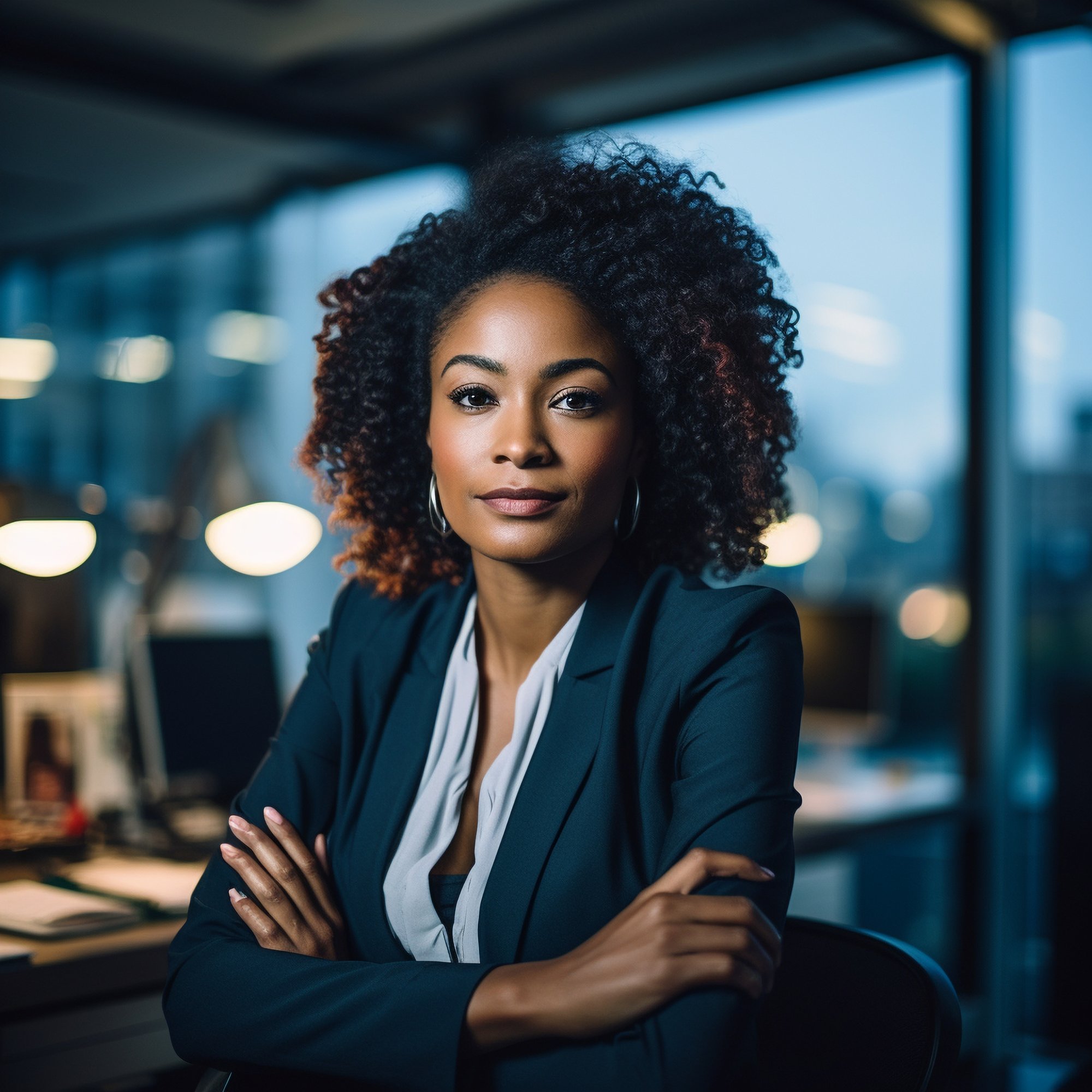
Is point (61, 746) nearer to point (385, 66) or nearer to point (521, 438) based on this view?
point (521, 438)

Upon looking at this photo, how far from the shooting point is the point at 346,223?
558cm

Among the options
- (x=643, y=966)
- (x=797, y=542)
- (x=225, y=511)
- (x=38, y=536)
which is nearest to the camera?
(x=643, y=966)

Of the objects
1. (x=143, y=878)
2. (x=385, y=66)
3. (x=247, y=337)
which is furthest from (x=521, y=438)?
(x=247, y=337)

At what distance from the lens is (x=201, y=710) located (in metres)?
2.73

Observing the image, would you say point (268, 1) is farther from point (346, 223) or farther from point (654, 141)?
point (654, 141)

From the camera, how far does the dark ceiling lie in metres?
3.65

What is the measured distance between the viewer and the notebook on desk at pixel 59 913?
1822 mm

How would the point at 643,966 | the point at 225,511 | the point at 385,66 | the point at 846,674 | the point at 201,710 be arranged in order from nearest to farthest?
the point at 643,966
the point at 201,710
the point at 225,511
the point at 846,674
the point at 385,66

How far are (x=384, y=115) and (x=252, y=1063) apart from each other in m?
4.41

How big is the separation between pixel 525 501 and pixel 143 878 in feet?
4.44

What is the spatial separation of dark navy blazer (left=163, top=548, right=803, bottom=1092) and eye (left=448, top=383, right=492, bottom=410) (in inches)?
11.4

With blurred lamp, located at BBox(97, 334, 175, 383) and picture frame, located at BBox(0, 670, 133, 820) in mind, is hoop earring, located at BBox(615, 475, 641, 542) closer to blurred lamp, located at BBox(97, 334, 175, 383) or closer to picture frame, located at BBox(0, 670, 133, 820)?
picture frame, located at BBox(0, 670, 133, 820)

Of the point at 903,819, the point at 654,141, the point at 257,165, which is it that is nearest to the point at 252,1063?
the point at 654,141

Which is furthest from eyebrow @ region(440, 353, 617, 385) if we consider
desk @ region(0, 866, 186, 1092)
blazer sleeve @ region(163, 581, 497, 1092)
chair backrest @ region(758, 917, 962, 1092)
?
desk @ region(0, 866, 186, 1092)
